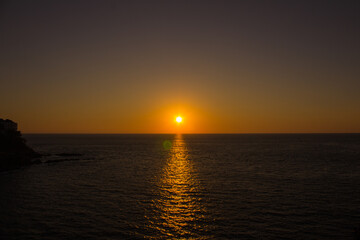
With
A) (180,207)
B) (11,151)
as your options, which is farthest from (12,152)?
(180,207)

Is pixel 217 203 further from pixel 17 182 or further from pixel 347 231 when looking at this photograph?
pixel 17 182

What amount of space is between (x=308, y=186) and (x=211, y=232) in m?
28.0

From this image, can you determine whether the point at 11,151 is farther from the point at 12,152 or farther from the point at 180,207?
the point at 180,207

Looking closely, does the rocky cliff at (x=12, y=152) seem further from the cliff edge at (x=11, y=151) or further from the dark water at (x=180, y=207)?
the dark water at (x=180, y=207)

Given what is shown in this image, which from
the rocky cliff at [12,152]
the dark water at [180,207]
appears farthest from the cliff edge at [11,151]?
the dark water at [180,207]

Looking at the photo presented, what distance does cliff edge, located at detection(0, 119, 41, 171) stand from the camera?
224 ft

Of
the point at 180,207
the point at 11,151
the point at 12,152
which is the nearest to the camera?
the point at 180,207

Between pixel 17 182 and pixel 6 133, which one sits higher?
pixel 6 133

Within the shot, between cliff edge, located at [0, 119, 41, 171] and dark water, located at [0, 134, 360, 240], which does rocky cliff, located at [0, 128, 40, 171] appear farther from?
dark water, located at [0, 134, 360, 240]

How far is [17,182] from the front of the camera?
48688mm

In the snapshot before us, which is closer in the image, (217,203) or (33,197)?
(217,203)

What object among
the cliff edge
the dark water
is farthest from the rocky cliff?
the dark water

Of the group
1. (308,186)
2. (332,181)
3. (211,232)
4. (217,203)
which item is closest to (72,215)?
(211,232)

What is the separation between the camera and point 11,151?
8019 centimetres
